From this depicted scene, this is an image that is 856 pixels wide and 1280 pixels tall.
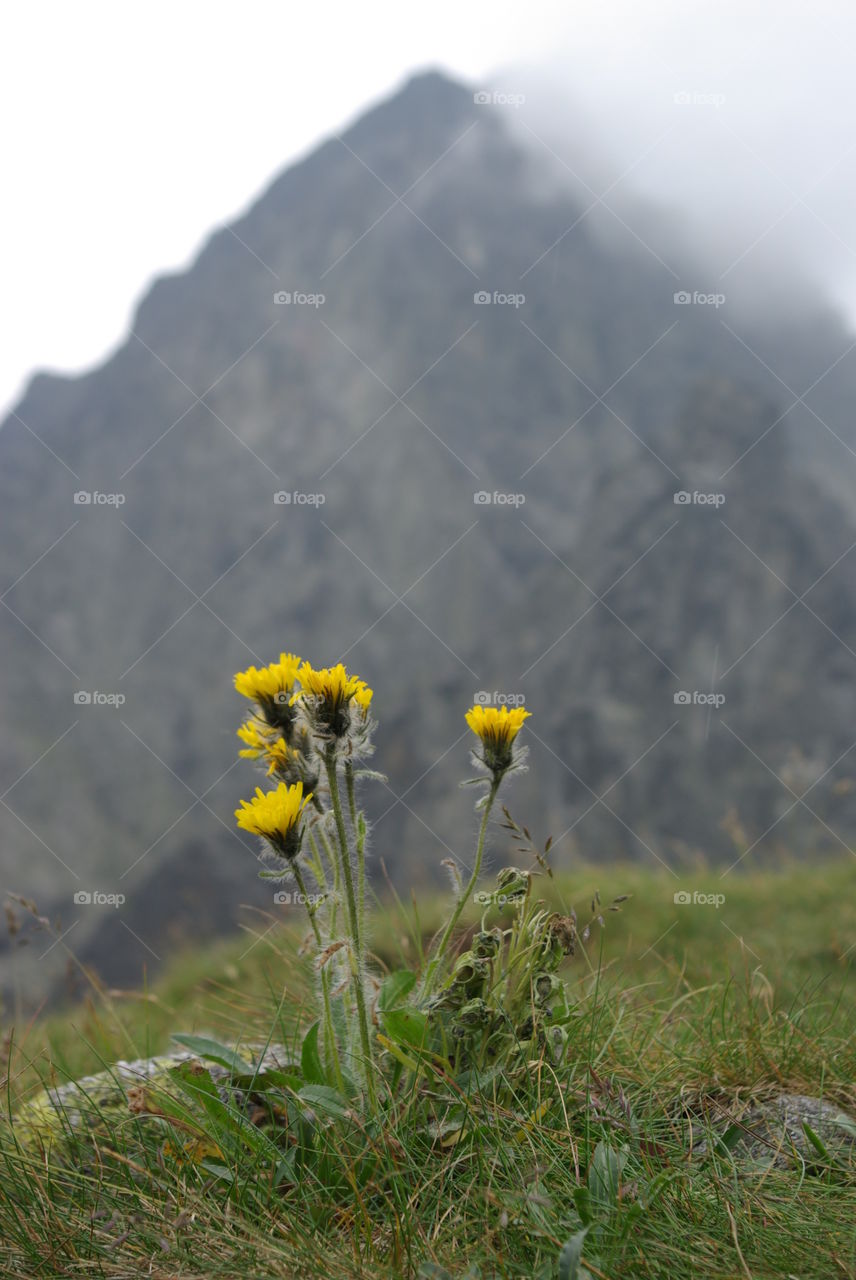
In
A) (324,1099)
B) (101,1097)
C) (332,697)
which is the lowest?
(101,1097)

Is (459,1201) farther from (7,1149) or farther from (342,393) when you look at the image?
(342,393)

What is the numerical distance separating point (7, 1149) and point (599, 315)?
78746 millimetres

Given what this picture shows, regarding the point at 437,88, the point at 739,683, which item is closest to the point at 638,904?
the point at 739,683

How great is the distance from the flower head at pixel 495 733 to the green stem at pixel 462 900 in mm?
42

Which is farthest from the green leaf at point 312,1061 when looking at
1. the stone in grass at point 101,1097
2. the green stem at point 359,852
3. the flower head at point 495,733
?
the flower head at point 495,733

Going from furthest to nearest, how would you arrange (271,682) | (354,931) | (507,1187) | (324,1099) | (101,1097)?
(101,1097) < (271,682) < (354,931) < (324,1099) < (507,1187)

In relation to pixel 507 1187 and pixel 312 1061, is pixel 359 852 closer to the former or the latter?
pixel 312 1061

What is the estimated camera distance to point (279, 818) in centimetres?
210

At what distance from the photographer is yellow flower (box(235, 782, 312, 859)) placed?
209 centimetres

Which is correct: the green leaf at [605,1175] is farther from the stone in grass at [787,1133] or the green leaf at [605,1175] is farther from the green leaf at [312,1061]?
the green leaf at [312,1061]

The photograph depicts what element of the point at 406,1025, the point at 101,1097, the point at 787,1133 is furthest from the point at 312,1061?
the point at 787,1133

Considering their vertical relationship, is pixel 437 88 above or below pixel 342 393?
above

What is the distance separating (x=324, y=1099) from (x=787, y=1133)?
1.23 m

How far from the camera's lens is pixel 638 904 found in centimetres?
730
